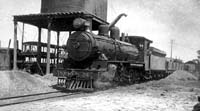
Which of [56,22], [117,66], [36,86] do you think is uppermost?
[56,22]

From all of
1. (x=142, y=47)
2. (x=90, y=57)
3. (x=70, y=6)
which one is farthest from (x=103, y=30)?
(x=70, y=6)

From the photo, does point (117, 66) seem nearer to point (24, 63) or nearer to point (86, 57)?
point (86, 57)

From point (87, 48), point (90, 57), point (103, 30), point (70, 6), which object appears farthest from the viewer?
point (70, 6)

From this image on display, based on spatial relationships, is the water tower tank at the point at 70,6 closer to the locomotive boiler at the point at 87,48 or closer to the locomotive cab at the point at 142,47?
the locomotive cab at the point at 142,47

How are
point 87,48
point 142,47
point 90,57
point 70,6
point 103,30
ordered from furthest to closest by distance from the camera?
point 70,6, point 142,47, point 103,30, point 90,57, point 87,48

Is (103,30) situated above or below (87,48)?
above

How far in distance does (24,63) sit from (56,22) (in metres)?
6.65

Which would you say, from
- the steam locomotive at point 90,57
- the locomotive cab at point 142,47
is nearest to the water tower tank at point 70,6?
the locomotive cab at point 142,47

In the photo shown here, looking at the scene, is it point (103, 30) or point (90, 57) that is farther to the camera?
point (103, 30)

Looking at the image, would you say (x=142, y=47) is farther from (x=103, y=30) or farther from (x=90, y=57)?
(x=90, y=57)

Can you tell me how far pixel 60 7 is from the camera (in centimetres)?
2117

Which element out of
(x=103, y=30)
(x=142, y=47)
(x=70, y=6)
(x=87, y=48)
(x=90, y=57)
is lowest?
(x=90, y=57)

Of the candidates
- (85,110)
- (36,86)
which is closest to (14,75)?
(36,86)

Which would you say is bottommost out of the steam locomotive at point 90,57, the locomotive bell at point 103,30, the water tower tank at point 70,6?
the steam locomotive at point 90,57
